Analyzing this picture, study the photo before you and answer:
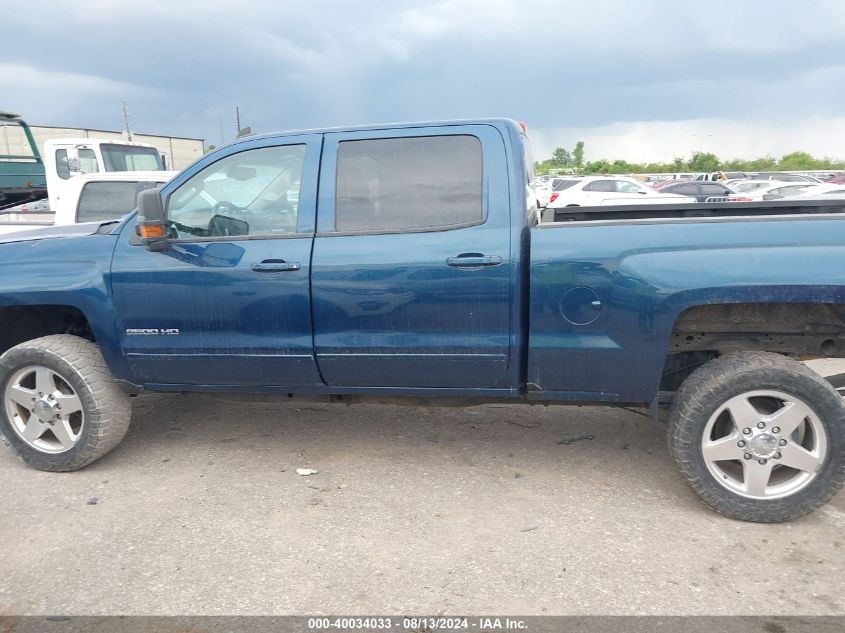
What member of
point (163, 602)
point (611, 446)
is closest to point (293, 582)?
point (163, 602)

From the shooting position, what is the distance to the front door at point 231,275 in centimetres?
326

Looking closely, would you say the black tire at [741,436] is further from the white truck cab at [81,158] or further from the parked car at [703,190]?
the parked car at [703,190]

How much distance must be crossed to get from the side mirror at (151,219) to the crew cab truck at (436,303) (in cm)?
1

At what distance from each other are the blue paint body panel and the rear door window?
0.06 metres

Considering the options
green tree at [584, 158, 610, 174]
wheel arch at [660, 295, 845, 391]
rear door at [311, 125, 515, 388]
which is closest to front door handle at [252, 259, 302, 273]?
rear door at [311, 125, 515, 388]

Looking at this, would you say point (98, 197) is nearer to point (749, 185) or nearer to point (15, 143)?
point (15, 143)

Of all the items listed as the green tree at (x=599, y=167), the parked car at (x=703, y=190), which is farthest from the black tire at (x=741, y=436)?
the green tree at (x=599, y=167)

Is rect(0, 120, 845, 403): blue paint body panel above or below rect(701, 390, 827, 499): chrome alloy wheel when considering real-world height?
above

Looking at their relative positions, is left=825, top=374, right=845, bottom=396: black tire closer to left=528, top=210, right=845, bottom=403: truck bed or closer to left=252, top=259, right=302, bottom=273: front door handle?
left=528, top=210, right=845, bottom=403: truck bed

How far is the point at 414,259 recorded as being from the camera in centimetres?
310

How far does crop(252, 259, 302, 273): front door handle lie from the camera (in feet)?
10.5

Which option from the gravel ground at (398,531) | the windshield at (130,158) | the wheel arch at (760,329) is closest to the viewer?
the gravel ground at (398,531)

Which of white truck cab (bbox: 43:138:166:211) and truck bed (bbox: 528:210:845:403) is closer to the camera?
truck bed (bbox: 528:210:845:403)

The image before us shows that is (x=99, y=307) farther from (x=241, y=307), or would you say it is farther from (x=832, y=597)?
(x=832, y=597)
